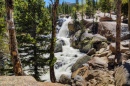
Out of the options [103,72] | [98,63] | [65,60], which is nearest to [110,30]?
[65,60]

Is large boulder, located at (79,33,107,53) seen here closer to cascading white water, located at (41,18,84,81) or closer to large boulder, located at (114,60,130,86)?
cascading white water, located at (41,18,84,81)

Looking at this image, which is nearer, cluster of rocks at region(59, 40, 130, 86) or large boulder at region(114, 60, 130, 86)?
large boulder at region(114, 60, 130, 86)

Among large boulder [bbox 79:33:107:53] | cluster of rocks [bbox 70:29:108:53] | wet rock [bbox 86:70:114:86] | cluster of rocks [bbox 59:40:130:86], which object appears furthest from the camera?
cluster of rocks [bbox 70:29:108:53]

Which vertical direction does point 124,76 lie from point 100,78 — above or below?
above

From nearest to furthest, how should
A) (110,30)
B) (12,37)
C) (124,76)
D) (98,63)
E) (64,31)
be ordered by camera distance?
(12,37) → (124,76) → (98,63) → (110,30) → (64,31)

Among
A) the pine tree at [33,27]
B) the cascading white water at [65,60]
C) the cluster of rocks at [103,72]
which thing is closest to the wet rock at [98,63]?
the cluster of rocks at [103,72]

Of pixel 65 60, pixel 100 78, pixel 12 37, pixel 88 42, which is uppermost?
pixel 12 37

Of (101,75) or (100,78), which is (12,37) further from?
(101,75)

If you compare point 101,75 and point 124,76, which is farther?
point 101,75

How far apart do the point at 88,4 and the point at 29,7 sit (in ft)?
188

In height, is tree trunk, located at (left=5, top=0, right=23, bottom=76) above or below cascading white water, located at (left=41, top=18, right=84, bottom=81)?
above

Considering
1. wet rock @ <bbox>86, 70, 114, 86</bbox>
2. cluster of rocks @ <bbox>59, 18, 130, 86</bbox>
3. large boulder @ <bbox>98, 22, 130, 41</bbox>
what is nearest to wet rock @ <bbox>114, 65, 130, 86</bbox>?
cluster of rocks @ <bbox>59, 18, 130, 86</bbox>

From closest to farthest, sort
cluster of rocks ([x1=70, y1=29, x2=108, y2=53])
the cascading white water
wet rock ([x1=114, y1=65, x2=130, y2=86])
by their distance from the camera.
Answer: wet rock ([x1=114, y1=65, x2=130, y2=86])
the cascading white water
cluster of rocks ([x1=70, y1=29, x2=108, y2=53])

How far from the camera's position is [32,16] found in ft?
64.1
